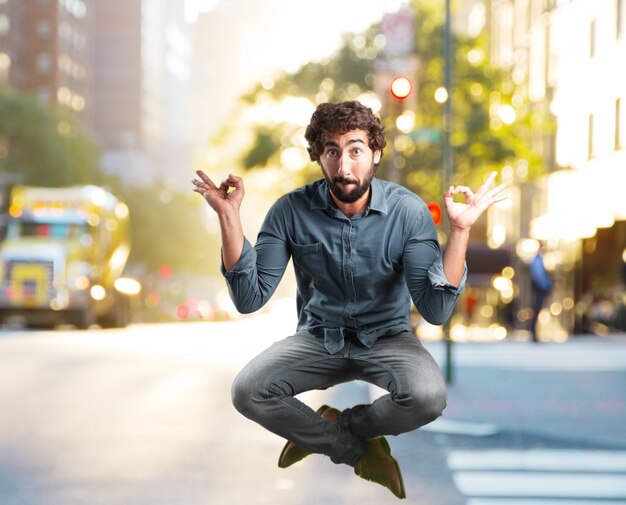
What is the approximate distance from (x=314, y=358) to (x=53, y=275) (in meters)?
25.3

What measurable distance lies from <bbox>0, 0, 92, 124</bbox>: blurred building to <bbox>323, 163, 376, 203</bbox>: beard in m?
104

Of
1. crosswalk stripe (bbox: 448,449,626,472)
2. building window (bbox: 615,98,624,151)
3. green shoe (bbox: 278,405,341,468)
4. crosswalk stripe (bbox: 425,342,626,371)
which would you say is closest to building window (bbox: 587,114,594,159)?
building window (bbox: 615,98,624,151)

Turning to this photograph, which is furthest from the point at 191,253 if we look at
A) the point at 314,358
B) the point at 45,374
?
the point at 314,358

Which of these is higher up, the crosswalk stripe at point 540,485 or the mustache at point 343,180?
the mustache at point 343,180

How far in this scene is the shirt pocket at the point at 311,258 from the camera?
4.70 metres

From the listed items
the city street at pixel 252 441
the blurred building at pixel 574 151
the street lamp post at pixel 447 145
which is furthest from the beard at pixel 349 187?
the blurred building at pixel 574 151

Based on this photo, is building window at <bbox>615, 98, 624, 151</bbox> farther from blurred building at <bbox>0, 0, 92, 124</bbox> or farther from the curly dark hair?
blurred building at <bbox>0, 0, 92, 124</bbox>

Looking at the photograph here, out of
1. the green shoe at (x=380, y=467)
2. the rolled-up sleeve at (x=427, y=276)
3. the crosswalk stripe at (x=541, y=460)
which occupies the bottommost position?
the crosswalk stripe at (x=541, y=460)

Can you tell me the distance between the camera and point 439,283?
4410 mm

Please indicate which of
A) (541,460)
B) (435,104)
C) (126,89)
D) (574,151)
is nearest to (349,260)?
(541,460)

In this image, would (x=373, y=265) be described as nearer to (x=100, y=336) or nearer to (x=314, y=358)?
(x=314, y=358)

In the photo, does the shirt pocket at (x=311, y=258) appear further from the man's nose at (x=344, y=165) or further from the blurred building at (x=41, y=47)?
the blurred building at (x=41, y=47)

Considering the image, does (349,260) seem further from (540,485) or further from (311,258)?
(540,485)

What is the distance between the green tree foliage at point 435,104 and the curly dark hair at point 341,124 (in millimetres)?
40496
